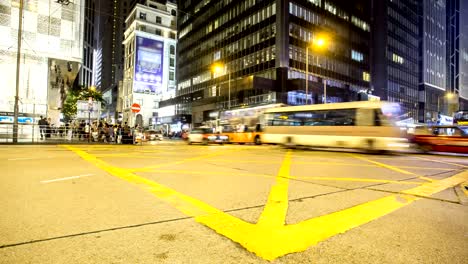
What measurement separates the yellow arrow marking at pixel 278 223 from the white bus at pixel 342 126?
1178cm

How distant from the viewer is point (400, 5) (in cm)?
7756

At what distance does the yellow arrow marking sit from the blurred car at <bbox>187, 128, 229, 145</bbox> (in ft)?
79.2

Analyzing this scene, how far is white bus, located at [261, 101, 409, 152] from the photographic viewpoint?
1616 centimetres

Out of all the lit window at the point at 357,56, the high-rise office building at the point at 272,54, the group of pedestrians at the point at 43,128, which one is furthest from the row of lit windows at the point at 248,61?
the group of pedestrians at the point at 43,128

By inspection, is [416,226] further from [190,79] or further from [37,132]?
[190,79]

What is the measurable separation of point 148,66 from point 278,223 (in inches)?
3219

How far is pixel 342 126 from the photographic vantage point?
17.9 meters

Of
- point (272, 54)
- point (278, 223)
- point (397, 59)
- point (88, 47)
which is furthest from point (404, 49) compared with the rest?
point (278, 223)

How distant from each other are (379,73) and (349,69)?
51.6ft

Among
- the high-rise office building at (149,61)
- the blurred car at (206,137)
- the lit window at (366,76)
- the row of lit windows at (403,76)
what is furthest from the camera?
the high-rise office building at (149,61)

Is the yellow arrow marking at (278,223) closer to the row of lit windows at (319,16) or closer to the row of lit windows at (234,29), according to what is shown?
the row of lit windows at (234,29)

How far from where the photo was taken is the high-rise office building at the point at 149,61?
80.1 metres

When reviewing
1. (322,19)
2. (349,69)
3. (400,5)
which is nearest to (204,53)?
(322,19)

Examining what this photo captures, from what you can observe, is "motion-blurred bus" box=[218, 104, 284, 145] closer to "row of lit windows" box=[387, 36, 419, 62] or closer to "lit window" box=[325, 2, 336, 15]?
"lit window" box=[325, 2, 336, 15]
